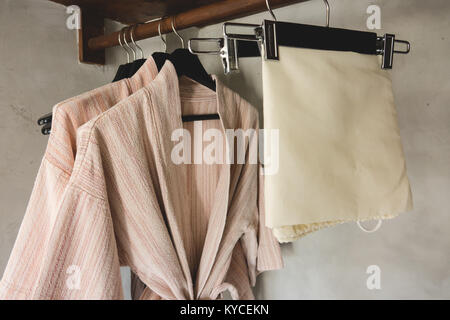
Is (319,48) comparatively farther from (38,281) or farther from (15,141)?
(15,141)

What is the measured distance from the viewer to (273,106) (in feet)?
1.61

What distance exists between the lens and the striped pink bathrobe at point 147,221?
1.93 ft

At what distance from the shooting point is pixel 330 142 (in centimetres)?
52

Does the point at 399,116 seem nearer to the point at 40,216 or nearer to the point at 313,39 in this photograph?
the point at 313,39

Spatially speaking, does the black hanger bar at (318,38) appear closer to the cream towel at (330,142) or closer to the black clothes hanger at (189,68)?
the cream towel at (330,142)

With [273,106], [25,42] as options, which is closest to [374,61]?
[273,106]

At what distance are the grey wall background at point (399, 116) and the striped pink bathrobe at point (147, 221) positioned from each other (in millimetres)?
172

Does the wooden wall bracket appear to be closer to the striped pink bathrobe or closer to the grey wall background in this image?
the grey wall background

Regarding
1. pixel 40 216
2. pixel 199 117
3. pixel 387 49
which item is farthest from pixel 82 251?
pixel 387 49

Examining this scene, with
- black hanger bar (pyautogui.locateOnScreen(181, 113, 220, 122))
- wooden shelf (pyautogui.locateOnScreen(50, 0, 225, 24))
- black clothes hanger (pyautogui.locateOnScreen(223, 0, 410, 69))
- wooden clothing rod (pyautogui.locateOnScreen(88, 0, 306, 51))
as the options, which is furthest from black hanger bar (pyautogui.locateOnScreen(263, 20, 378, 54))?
wooden shelf (pyautogui.locateOnScreen(50, 0, 225, 24))
